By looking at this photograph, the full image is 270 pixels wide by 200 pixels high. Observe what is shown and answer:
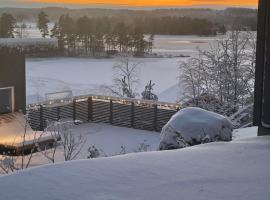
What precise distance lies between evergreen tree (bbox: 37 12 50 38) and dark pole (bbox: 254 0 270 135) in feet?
58.2

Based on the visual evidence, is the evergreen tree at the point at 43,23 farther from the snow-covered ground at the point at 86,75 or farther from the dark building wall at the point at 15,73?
the dark building wall at the point at 15,73

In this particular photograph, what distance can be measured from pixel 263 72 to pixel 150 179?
2.73 metres

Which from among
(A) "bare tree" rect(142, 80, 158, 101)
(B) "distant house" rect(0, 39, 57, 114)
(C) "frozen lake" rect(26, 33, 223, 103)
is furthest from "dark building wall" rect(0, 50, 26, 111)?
(A) "bare tree" rect(142, 80, 158, 101)

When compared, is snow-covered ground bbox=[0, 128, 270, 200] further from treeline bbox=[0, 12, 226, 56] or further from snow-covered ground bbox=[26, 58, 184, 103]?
treeline bbox=[0, 12, 226, 56]

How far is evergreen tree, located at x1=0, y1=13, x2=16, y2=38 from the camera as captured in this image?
70.0ft

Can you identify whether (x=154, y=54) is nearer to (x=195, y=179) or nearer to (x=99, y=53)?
(x=99, y=53)

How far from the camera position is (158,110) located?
18062 mm

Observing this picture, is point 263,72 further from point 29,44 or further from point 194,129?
point 29,44

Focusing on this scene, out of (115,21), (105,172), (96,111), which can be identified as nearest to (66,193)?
(105,172)

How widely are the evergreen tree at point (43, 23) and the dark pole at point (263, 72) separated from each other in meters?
17.7

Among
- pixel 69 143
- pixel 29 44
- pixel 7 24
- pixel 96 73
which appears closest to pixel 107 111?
pixel 29 44

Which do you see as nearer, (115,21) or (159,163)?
(159,163)

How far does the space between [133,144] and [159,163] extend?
11.7 metres

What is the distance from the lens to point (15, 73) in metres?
14.2
